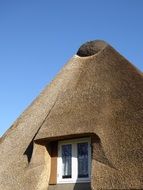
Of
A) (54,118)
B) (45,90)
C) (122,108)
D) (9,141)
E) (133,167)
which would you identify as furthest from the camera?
(45,90)

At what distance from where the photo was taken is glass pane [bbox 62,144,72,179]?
13.3 meters

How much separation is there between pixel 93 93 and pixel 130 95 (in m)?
1.60

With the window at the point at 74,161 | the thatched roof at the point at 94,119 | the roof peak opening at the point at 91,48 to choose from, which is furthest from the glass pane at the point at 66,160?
the roof peak opening at the point at 91,48

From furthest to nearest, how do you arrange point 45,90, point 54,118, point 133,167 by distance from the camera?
point 45,90 → point 54,118 → point 133,167

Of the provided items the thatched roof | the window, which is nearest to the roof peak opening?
the thatched roof

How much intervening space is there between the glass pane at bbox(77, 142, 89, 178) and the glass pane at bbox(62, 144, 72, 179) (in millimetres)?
380

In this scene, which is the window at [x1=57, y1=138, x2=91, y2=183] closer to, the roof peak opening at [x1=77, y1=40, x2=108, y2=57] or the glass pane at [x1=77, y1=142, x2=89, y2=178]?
the glass pane at [x1=77, y1=142, x2=89, y2=178]

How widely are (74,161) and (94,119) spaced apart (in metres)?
1.86

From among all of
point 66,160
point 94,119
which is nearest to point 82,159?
point 66,160

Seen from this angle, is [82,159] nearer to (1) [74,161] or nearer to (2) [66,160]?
(1) [74,161]

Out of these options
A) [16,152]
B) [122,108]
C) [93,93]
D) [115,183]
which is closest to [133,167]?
[115,183]

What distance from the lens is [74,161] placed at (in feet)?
43.5

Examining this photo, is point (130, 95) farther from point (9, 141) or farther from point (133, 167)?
point (9, 141)

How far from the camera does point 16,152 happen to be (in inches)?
577
